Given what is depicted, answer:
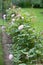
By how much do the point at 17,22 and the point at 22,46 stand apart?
1.09m

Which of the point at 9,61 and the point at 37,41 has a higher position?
the point at 37,41

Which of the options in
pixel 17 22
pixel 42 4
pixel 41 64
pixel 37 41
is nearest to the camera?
pixel 41 64

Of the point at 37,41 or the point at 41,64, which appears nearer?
the point at 41,64

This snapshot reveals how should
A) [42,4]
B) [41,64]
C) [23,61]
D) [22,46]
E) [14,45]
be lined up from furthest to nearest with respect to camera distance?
1. [42,4]
2. [14,45]
3. [22,46]
4. [23,61]
5. [41,64]

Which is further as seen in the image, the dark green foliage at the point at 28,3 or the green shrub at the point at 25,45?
the dark green foliage at the point at 28,3

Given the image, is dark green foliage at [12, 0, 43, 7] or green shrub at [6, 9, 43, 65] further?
dark green foliage at [12, 0, 43, 7]

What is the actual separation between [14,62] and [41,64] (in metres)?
0.50

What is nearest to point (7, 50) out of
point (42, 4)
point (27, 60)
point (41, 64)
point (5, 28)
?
point (27, 60)

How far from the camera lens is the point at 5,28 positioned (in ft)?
21.8

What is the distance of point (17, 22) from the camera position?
5.79 m

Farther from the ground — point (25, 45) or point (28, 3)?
point (28, 3)

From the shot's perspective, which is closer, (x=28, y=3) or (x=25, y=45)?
(x=25, y=45)

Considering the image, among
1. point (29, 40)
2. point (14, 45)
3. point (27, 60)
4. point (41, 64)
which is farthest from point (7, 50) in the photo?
point (41, 64)

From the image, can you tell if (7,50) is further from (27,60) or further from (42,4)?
(42,4)
